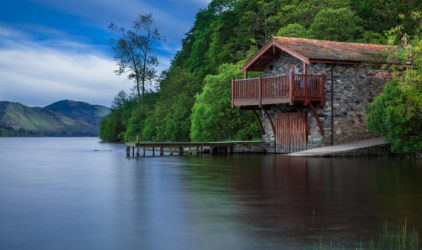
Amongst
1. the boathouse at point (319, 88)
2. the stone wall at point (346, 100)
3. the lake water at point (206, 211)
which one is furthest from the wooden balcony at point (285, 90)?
the lake water at point (206, 211)

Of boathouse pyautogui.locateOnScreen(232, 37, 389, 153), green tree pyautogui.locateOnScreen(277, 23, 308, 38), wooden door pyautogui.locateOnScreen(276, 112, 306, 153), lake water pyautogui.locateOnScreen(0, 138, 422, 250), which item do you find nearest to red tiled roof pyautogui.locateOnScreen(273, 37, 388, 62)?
boathouse pyautogui.locateOnScreen(232, 37, 389, 153)

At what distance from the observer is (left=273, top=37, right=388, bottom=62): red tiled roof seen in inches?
1150

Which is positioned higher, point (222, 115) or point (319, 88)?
point (319, 88)

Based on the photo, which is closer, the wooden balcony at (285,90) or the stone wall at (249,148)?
the wooden balcony at (285,90)

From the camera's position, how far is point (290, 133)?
32.2 metres

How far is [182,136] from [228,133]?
1205 centimetres

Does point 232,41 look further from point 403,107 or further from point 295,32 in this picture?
point 403,107

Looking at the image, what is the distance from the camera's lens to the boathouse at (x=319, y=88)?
29094 millimetres

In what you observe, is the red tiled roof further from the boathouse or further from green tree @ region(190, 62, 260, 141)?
green tree @ region(190, 62, 260, 141)

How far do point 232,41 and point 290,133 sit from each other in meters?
28.8

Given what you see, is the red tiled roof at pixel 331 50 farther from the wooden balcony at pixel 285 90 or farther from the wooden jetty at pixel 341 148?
the wooden jetty at pixel 341 148

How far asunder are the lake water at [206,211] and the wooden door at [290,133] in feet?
46.8

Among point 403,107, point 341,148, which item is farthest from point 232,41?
point 403,107

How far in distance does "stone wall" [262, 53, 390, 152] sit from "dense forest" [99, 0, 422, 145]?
10.6 ft
